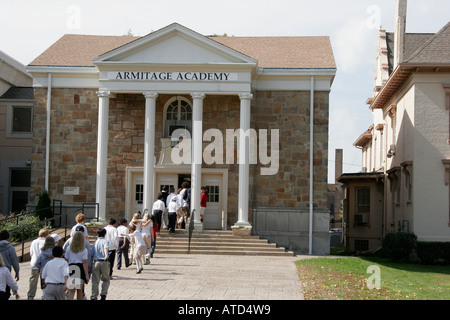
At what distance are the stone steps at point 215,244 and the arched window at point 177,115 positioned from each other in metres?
4.75

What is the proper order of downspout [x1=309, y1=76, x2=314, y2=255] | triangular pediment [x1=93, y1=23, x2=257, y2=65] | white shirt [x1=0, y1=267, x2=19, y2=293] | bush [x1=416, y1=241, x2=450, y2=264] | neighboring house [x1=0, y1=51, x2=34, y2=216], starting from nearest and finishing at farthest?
white shirt [x1=0, y1=267, x2=19, y2=293] → triangular pediment [x1=93, y1=23, x2=257, y2=65] → downspout [x1=309, y1=76, x2=314, y2=255] → bush [x1=416, y1=241, x2=450, y2=264] → neighboring house [x1=0, y1=51, x2=34, y2=216]

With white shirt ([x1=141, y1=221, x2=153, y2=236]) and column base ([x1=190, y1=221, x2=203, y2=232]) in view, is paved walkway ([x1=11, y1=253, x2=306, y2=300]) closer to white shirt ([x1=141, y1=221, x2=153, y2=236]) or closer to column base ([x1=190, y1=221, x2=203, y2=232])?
white shirt ([x1=141, y1=221, x2=153, y2=236])

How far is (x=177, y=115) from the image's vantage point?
27.6m

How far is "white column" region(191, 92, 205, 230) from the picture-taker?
25.1 m

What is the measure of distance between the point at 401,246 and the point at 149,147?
10.7 m

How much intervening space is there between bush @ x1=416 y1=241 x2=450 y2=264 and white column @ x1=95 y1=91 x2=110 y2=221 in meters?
12.6

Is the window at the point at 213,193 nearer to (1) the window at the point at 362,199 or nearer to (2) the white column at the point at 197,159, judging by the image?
(2) the white column at the point at 197,159

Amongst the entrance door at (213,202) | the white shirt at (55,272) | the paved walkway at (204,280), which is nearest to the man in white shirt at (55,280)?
the white shirt at (55,272)

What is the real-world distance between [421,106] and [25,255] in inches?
658

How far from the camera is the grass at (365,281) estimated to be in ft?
49.1

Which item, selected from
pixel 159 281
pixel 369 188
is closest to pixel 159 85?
pixel 159 281

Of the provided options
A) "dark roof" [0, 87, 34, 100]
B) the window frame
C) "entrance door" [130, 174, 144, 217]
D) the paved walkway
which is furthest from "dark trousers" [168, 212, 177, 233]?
"dark roof" [0, 87, 34, 100]

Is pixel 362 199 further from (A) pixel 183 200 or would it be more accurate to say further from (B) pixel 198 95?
(B) pixel 198 95
